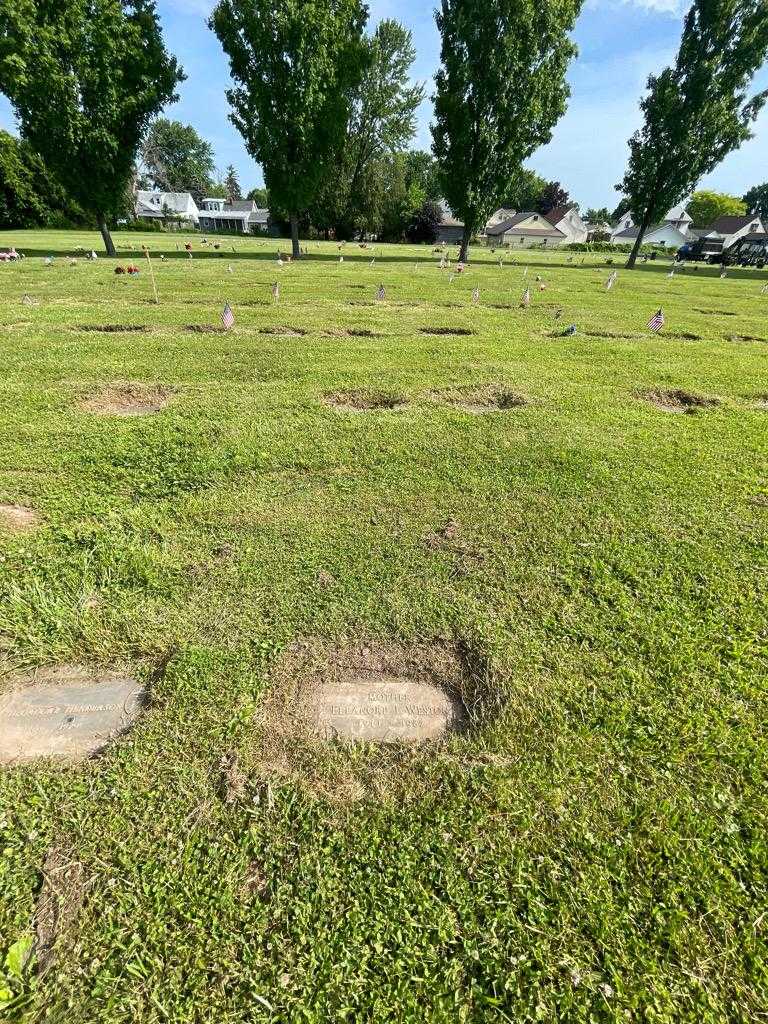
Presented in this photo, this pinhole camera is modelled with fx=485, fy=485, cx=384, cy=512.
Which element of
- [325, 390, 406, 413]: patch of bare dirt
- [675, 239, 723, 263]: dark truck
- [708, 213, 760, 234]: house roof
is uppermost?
[708, 213, 760, 234]: house roof

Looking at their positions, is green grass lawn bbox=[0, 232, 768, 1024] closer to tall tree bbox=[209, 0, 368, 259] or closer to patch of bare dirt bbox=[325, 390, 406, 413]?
patch of bare dirt bbox=[325, 390, 406, 413]

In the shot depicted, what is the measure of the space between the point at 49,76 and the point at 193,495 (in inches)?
883

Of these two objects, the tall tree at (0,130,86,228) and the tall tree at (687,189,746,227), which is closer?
the tall tree at (0,130,86,228)

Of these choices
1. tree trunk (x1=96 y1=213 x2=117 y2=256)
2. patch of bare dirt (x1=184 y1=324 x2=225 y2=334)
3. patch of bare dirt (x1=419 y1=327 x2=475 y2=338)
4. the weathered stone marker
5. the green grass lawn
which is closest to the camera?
the green grass lawn

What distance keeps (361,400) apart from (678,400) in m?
4.24

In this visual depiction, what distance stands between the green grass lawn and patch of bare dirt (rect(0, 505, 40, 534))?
0.28 feet

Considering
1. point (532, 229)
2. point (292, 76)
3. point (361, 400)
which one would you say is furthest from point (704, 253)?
point (361, 400)

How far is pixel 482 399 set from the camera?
19.5 feet

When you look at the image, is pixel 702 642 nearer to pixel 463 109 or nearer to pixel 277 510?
pixel 277 510

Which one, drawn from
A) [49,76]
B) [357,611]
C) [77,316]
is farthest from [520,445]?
[49,76]

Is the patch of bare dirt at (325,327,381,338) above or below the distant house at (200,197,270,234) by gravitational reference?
below

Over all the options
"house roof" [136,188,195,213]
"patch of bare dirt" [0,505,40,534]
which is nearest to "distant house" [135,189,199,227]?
"house roof" [136,188,195,213]

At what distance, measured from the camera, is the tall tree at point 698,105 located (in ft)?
78.6

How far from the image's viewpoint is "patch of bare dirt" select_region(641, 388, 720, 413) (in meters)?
6.16
